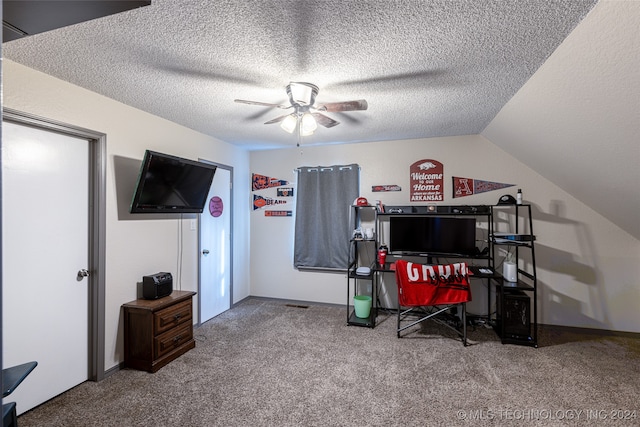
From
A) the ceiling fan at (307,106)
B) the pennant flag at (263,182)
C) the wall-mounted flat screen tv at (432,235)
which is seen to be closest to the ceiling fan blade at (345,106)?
the ceiling fan at (307,106)

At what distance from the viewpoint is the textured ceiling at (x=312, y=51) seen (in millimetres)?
1639

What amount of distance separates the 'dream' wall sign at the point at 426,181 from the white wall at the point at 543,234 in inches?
2.7

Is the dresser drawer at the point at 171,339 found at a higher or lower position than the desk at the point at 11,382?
lower

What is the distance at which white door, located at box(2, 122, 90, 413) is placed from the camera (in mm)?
2197

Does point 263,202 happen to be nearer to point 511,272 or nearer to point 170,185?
point 170,185

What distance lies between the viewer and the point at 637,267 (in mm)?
3443

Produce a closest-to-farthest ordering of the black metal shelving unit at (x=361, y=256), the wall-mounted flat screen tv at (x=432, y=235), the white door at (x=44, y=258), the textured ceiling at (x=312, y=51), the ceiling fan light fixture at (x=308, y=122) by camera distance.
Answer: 1. the textured ceiling at (x=312, y=51)
2. the white door at (x=44, y=258)
3. the ceiling fan light fixture at (x=308, y=122)
4. the wall-mounted flat screen tv at (x=432, y=235)
5. the black metal shelving unit at (x=361, y=256)

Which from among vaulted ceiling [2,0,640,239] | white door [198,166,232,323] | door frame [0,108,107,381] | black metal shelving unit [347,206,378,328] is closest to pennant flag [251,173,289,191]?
white door [198,166,232,323]

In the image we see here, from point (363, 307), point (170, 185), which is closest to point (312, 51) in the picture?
point (170, 185)

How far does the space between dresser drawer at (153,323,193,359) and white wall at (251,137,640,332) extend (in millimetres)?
1812

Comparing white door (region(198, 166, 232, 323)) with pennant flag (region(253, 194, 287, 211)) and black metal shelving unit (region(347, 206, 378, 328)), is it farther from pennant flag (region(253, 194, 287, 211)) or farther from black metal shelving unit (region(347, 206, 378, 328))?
black metal shelving unit (region(347, 206, 378, 328))

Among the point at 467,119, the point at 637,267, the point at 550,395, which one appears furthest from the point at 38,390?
the point at 637,267

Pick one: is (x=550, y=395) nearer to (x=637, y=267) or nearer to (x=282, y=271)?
(x=637, y=267)

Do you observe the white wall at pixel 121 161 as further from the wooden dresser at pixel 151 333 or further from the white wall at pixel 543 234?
the white wall at pixel 543 234
